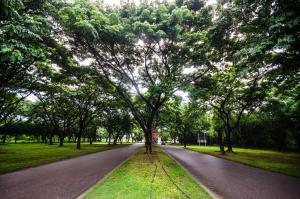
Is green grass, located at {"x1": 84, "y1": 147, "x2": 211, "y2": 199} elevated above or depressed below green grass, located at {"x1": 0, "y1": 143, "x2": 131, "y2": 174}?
above

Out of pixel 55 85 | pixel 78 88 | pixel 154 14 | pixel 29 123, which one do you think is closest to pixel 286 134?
pixel 154 14

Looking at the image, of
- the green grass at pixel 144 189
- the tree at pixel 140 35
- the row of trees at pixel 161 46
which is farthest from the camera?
the tree at pixel 140 35

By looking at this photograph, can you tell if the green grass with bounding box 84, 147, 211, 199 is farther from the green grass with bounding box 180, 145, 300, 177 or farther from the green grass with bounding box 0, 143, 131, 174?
the green grass with bounding box 180, 145, 300, 177

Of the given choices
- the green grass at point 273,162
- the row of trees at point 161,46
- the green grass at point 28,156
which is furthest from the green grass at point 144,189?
the green grass at point 273,162

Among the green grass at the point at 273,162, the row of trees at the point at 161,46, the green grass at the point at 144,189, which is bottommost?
the green grass at the point at 273,162

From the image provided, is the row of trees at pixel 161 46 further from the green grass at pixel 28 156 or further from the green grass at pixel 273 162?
the green grass at pixel 28 156

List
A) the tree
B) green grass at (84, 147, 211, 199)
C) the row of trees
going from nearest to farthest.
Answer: green grass at (84, 147, 211, 199), the row of trees, the tree

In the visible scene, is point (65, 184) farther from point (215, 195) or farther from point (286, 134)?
point (286, 134)

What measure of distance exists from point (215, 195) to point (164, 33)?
9204 millimetres

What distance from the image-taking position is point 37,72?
60.4 feet

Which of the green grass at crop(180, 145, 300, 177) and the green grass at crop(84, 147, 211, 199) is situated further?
the green grass at crop(180, 145, 300, 177)

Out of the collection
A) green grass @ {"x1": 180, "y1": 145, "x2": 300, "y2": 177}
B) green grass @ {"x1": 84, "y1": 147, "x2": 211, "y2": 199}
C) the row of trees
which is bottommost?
green grass @ {"x1": 180, "y1": 145, "x2": 300, "y2": 177}

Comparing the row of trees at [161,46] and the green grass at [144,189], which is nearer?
the green grass at [144,189]

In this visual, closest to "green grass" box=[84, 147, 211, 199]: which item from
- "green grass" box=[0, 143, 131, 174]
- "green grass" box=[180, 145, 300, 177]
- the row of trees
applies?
the row of trees
